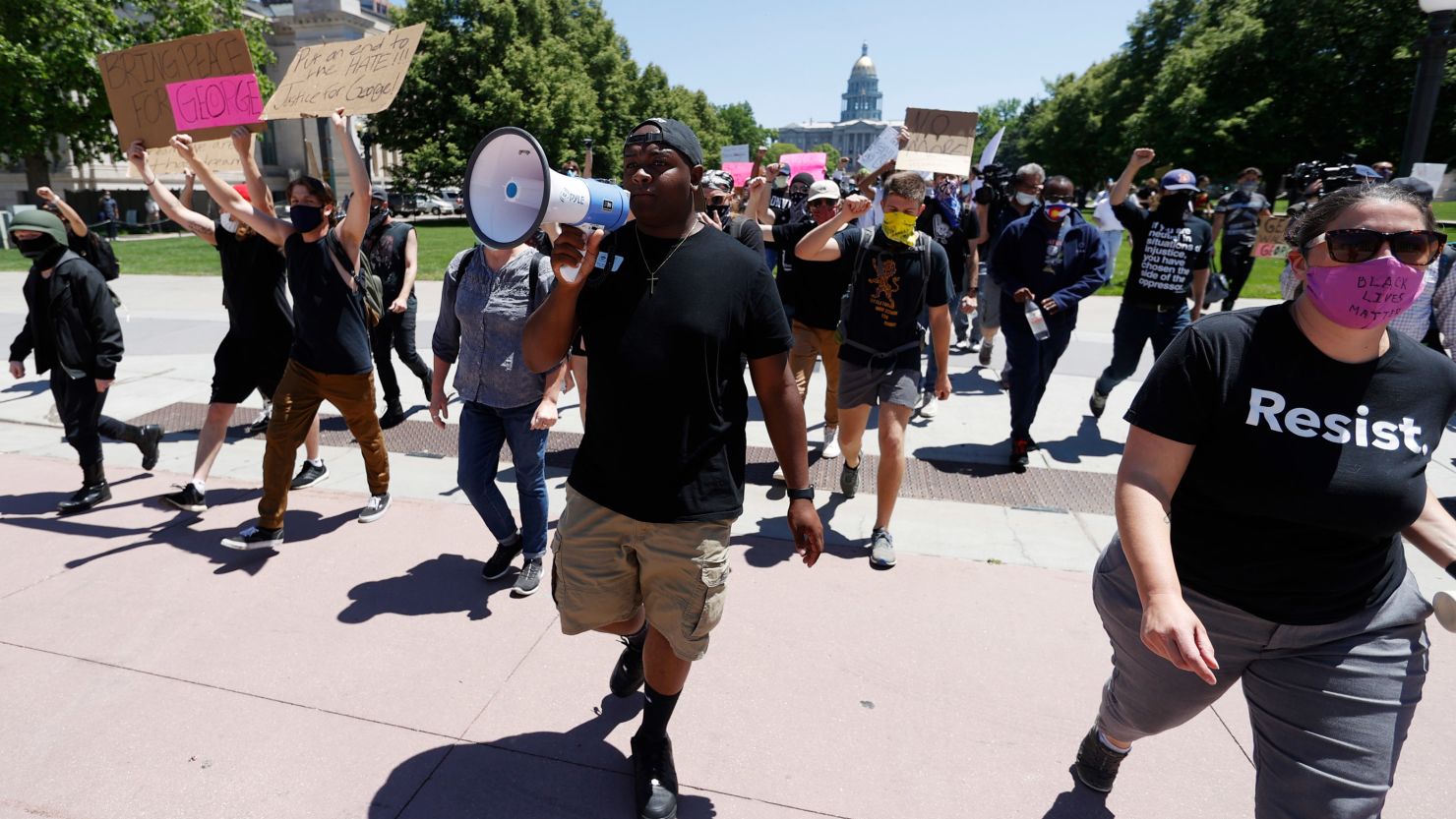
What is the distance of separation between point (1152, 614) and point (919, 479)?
3.64 meters

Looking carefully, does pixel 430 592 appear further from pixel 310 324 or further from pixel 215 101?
pixel 215 101

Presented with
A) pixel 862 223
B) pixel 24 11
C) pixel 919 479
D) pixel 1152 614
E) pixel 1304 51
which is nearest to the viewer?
pixel 1152 614

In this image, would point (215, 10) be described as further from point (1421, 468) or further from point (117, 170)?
point (1421, 468)

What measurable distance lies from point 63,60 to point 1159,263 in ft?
111

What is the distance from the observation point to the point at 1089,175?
56000 mm

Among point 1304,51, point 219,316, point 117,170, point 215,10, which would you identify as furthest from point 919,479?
point 117,170

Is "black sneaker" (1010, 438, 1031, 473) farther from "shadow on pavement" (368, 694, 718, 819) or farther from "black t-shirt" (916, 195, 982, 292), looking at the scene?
"shadow on pavement" (368, 694, 718, 819)

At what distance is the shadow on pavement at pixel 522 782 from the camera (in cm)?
249

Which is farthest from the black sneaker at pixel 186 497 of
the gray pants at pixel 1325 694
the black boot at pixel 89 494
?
the gray pants at pixel 1325 694

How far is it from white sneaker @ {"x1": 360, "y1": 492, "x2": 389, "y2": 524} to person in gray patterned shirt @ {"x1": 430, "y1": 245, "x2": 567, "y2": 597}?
1.12m

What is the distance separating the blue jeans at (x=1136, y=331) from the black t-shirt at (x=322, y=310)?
5073 millimetres

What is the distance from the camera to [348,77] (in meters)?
4.11

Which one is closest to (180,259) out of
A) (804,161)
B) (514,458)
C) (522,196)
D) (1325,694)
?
(804,161)

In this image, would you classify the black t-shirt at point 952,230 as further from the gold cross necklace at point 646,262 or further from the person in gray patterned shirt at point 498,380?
the gold cross necklace at point 646,262
